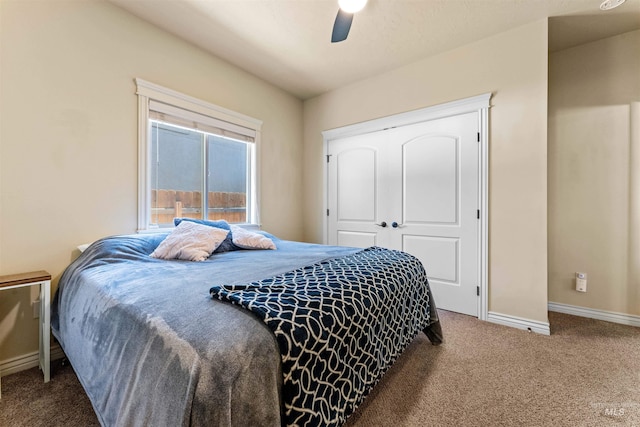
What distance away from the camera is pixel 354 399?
3.72 ft

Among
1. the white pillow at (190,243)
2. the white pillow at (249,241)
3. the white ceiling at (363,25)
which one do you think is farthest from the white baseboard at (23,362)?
the white ceiling at (363,25)

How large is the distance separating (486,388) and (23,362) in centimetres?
298

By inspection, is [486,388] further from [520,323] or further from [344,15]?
[344,15]

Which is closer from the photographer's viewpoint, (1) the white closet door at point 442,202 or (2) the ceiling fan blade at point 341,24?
(2) the ceiling fan blade at point 341,24

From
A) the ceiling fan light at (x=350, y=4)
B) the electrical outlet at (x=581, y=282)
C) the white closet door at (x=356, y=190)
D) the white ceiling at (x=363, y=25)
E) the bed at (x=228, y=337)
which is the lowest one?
the electrical outlet at (x=581, y=282)

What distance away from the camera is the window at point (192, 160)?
7.59 feet

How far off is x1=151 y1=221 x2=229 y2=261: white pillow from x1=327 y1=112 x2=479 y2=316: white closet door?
1.89 meters

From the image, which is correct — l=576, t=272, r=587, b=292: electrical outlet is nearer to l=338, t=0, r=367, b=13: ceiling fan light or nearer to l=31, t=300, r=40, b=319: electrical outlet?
l=338, t=0, r=367, b=13: ceiling fan light

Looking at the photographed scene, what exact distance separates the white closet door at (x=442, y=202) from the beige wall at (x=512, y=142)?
0.18 meters

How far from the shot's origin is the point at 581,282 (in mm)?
2617

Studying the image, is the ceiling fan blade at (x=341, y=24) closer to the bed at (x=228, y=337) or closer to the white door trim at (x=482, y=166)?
the white door trim at (x=482, y=166)

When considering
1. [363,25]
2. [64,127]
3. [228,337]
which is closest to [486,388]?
[228,337]

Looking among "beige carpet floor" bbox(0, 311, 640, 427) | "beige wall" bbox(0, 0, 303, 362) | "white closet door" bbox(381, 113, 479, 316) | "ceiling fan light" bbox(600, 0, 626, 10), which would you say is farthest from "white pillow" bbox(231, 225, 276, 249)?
"ceiling fan light" bbox(600, 0, 626, 10)

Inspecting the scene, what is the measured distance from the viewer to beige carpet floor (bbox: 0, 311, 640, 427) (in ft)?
4.30
